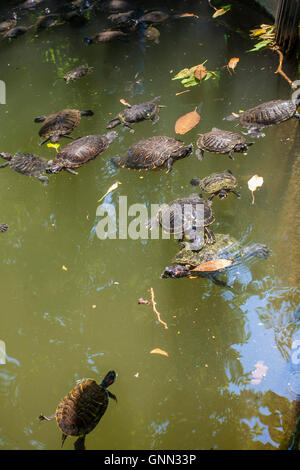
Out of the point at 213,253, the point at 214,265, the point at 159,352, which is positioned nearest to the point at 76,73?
the point at 213,253

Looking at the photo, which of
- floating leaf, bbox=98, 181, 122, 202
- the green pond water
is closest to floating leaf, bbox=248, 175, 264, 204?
the green pond water

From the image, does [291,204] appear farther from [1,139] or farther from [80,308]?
[1,139]

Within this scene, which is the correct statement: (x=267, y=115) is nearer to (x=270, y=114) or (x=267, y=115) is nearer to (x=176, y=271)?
(x=270, y=114)

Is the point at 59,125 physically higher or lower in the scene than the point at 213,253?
higher

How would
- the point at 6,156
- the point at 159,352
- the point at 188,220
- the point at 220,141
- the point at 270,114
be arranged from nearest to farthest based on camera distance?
the point at 159,352, the point at 188,220, the point at 220,141, the point at 270,114, the point at 6,156

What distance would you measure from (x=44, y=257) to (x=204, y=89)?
3.49 meters

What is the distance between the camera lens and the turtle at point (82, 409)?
8.42 feet

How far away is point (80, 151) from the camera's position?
4719 mm

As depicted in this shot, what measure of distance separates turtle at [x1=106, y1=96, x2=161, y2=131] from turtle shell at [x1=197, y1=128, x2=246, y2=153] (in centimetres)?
96

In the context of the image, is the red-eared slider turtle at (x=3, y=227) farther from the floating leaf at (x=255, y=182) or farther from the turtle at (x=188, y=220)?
the floating leaf at (x=255, y=182)

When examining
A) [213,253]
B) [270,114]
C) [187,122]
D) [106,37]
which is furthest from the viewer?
[106,37]

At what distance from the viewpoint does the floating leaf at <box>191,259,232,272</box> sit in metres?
3.31

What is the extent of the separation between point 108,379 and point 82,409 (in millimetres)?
275

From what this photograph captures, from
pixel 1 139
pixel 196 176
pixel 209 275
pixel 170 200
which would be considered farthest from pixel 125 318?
pixel 1 139
